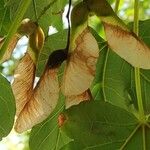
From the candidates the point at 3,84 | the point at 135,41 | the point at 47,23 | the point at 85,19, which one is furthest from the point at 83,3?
the point at 47,23

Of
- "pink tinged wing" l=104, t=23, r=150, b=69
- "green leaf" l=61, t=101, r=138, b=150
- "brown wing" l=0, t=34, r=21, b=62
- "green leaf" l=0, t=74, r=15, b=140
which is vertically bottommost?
"green leaf" l=61, t=101, r=138, b=150

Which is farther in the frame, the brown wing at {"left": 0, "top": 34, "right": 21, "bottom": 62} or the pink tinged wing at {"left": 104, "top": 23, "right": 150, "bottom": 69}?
the brown wing at {"left": 0, "top": 34, "right": 21, "bottom": 62}

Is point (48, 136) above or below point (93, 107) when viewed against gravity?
below

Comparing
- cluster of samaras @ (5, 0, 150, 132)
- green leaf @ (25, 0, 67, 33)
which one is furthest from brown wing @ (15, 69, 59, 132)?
green leaf @ (25, 0, 67, 33)

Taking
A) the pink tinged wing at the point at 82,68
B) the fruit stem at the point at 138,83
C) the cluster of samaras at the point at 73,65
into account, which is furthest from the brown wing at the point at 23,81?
the fruit stem at the point at 138,83

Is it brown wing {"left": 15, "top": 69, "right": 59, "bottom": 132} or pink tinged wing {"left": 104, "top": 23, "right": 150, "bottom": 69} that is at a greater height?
pink tinged wing {"left": 104, "top": 23, "right": 150, "bottom": 69}

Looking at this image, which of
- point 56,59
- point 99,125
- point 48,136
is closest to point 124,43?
point 56,59

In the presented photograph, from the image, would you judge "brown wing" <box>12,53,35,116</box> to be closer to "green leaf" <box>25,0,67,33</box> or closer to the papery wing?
the papery wing

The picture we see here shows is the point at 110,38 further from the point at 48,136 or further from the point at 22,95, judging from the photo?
the point at 48,136

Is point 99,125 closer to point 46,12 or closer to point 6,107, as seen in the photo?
point 6,107
